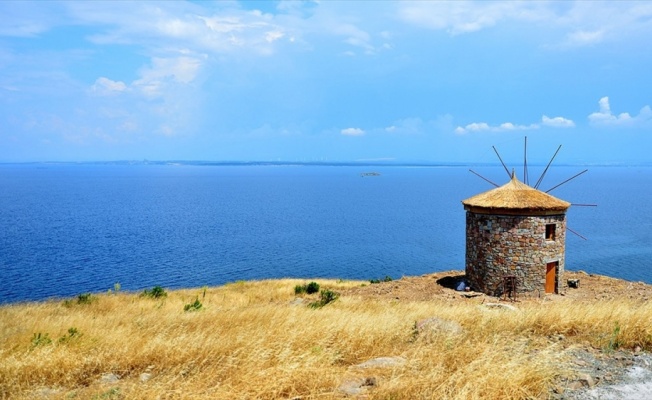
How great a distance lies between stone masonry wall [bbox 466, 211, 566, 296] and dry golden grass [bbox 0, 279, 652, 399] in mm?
12314

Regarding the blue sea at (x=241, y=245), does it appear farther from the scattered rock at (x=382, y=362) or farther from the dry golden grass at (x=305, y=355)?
the scattered rock at (x=382, y=362)

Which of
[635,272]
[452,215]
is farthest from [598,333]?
[452,215]

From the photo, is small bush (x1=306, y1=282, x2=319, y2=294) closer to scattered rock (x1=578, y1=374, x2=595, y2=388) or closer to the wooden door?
the wooden door

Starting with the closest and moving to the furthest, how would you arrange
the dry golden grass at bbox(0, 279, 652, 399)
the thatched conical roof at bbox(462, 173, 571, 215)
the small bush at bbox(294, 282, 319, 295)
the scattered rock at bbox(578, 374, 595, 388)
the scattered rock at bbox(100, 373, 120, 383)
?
the dry golden grass at bbox(0, 279, 652, 399) < the scattered rock at bbox(578, 374, 595, 388) < the scattered rock at bbox(100, 373, 120, 383) < the thatched conical roof at bbox(462, 173, 571, 215) < the small bush at bbox(294, 282, 319, 295)

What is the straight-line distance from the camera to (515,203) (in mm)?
20094

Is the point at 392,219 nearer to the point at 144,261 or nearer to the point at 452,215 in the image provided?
the point at 452,215

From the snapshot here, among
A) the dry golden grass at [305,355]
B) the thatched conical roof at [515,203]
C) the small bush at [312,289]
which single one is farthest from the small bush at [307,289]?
the dry golden grass at [305,355]

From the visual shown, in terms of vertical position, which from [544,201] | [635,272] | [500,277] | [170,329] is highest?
[544,201]

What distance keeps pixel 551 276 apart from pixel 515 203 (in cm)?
407

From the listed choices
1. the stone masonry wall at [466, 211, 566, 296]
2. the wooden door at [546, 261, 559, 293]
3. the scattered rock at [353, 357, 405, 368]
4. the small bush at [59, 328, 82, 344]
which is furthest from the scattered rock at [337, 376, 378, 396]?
the wooden door at [546, 261, 559, 293]

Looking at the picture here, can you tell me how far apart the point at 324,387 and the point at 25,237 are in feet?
195

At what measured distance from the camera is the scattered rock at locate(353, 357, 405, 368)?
5969 mm

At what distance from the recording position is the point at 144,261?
143 ft

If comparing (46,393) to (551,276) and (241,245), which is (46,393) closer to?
(551,276)
